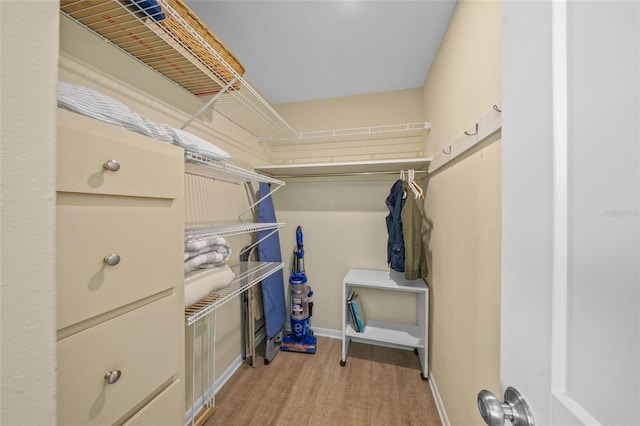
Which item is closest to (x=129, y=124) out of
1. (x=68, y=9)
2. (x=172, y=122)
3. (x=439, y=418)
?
(x=68, y=9)

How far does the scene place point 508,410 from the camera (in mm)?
423

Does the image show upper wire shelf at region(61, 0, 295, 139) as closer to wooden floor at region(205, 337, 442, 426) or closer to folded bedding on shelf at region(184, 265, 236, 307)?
folded bedding on shelf at region(184, 265, 236, 307)

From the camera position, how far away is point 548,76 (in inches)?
14.6

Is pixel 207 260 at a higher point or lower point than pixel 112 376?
higher

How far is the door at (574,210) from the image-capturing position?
0.27m

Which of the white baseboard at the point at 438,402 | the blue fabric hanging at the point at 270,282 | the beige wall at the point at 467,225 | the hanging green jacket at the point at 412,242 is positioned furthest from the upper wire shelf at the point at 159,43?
the white baseboard at the point at 438,402

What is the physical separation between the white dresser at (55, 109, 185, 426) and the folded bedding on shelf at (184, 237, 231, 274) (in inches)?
8.9

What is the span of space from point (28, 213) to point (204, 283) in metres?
0.80

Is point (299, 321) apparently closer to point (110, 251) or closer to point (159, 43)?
point (110, 251)

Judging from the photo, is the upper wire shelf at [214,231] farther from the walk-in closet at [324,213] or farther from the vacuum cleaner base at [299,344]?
the vacuum cleaner base at [299,344]

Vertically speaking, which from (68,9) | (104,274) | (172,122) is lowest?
(104,274)

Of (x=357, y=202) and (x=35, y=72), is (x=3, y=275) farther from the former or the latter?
(x=357, y=202)

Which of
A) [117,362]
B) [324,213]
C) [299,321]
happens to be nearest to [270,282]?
[299,321]

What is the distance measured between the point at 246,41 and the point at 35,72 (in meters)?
1.46
